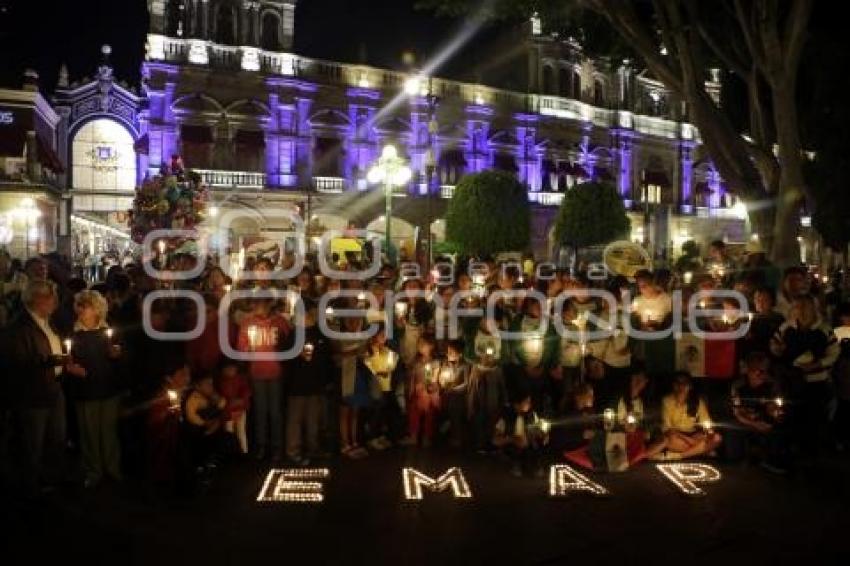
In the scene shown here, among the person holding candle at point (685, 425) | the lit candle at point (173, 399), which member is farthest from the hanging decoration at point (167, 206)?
the person holding candle at point (685, 425)

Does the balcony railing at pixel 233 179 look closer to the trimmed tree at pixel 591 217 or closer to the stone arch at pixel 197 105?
the stone arch at pixel 197 105

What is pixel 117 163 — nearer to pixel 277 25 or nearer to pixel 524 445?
pixel 277 25

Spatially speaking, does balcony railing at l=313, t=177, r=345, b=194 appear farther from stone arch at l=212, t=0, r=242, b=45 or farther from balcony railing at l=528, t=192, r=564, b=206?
balcony railing at l=528, t=192, r=564, b=206

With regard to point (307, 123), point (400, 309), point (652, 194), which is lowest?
point (400, 309)

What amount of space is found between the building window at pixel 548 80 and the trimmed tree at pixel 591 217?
8902 mm

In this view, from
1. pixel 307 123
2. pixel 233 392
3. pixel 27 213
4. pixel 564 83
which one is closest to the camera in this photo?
pixel 233 392

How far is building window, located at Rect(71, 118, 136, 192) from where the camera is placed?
33844mm

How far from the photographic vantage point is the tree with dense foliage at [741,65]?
44.1 ft

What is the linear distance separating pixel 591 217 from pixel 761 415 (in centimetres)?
2462

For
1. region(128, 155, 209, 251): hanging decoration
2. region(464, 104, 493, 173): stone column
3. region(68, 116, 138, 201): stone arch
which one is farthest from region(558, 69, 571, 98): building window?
region(128, 155, 209, 251): hanging decoration

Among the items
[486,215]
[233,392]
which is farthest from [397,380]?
[486,215]

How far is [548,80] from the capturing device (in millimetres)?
40312

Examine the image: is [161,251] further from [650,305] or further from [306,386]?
[650,305]

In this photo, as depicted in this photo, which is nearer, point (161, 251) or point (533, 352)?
point (533, 352)
